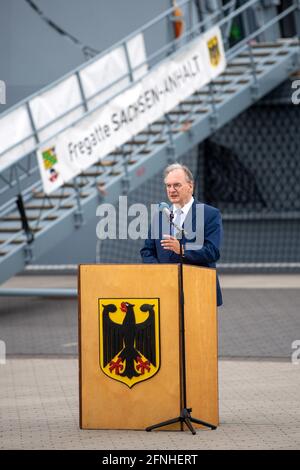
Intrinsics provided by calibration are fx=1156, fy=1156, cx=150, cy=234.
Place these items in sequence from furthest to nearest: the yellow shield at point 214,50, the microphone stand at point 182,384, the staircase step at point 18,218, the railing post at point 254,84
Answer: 1. the railing post at point 254,84
2. the yellow shield at point 214,50
3. the staircase step at point 18,218
4. the microphone stand at point 182,384

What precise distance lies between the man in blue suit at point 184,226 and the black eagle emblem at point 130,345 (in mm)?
535

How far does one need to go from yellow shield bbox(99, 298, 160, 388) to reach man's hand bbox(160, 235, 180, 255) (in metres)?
0.37

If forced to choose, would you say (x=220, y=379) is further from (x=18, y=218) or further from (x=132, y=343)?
(x=18, y=218)

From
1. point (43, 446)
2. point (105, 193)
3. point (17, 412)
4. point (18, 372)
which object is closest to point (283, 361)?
point (18, 372)

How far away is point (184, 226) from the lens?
8516mm

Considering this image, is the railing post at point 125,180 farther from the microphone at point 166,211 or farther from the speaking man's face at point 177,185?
the microphone at point 166,211

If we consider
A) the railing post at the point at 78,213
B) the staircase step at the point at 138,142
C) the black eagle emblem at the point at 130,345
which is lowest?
the railing post at the point at 78,213

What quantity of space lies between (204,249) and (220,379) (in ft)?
8.45

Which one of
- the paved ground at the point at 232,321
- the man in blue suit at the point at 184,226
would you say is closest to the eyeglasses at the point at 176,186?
the man in blue suit at the point at 184,226

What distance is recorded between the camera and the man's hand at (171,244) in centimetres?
802

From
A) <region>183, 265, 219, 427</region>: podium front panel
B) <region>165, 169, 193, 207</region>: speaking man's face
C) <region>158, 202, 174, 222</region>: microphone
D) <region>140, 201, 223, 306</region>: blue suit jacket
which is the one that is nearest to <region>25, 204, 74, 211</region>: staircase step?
<region>140, 201, 223, 306</region>: blue suit jacket

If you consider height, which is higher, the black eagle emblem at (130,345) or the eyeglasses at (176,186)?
the eyeglasses at (176,186)
